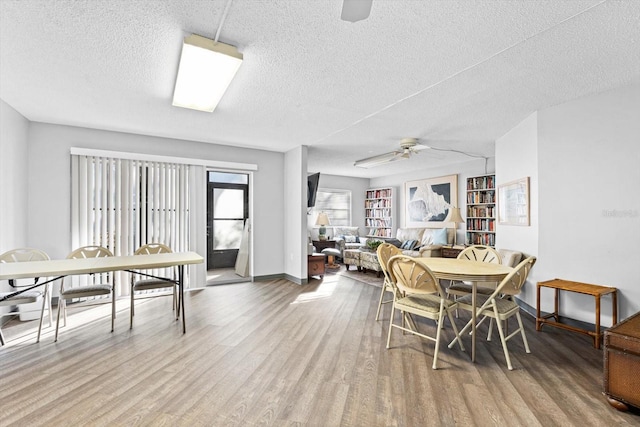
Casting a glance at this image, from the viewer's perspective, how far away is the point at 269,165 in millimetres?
5688

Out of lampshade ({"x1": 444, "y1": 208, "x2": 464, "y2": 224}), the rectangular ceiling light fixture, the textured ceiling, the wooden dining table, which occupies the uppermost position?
the textured ceiling

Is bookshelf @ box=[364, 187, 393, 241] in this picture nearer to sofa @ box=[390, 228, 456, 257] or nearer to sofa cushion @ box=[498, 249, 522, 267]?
sofa @ box=[390, 228, 456, 257]

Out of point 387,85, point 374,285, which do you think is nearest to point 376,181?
point 374,285

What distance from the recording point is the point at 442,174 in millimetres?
7438

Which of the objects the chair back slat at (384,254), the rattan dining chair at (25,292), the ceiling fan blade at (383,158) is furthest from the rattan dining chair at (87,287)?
the ceiling fan blade at (383,158)

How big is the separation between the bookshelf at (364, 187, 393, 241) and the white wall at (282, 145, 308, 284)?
12.5 feet

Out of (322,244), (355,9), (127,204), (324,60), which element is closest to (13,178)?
(127,204)

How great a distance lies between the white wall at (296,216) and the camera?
17.4ft

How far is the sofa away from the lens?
6.44m

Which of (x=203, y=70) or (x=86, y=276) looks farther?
(x=86, y=276)

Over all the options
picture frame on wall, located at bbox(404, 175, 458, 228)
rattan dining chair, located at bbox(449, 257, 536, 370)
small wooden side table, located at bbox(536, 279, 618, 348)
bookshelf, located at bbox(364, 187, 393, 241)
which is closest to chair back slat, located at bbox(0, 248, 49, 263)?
rattan dining chair, located at bbox(449, 257, 536, 370)

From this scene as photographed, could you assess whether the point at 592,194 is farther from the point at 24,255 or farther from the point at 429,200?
the point at 24,255

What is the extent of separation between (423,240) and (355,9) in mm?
6492

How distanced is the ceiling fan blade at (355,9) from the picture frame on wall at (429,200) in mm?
6439
